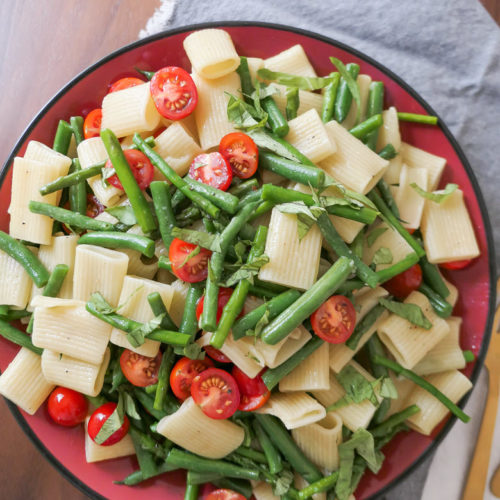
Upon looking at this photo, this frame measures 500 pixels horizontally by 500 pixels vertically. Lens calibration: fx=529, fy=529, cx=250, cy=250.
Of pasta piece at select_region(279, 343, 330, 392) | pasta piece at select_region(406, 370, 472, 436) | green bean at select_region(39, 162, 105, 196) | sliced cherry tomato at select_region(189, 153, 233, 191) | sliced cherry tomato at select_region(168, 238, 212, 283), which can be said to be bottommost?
pasta piece at select_region(406, 370, 472, 436)

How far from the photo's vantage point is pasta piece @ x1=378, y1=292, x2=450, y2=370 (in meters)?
2.02

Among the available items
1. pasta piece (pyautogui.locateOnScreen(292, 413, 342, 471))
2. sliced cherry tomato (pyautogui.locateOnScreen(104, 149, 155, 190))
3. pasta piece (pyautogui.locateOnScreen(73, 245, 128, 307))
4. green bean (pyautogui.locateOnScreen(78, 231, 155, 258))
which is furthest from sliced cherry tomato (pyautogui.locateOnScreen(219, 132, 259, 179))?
pasta piece (pyautogui.locateOnScreen(292, 413, 342, 471))

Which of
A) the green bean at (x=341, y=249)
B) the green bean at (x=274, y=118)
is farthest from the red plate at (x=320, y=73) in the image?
the green bean at (x=341, y=249)

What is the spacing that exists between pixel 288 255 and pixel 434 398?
900 millimetres

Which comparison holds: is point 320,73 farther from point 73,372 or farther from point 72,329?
point 73,372

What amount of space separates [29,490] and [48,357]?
2.72ft

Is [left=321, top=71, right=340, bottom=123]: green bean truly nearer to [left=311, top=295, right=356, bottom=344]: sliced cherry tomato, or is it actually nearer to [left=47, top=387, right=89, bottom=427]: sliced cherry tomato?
[left=311, top=295, right=356, bottom=344]: sliced cherry tomato

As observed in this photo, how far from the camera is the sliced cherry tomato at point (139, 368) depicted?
1.90 metres

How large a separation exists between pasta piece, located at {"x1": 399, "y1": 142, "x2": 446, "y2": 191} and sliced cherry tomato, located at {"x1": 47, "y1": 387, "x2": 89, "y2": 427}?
164 centimetres

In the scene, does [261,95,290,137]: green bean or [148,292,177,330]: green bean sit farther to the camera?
[261,95,290,137]: green bean

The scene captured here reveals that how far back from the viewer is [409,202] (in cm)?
215

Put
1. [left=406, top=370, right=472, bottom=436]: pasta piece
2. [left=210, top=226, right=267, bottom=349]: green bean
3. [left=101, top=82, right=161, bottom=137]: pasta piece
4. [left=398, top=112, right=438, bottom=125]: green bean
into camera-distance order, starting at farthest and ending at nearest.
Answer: [left=398, top=112, right=438, bottom=125]: green bean → [left=406, top=370, right=472, bottom=436]: pasta piece → [left=101, top=82, right=161, bottom=137]: pasta piece → [left=210, top=226, right=267, bottom=349]: green bean

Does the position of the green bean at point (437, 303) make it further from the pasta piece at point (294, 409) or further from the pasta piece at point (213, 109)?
the pasta piece at point (213, 109)

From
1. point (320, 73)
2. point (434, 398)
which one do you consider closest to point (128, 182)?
point (320, 73)
